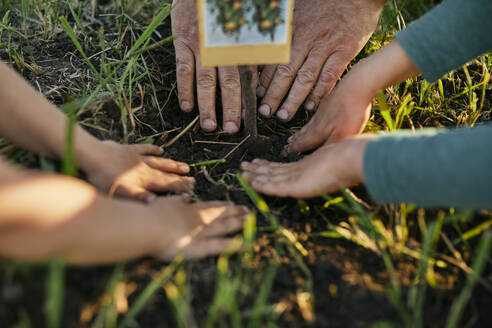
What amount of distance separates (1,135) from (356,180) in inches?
36.3

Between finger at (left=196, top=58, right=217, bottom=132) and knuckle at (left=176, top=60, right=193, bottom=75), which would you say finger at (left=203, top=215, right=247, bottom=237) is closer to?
finger at (left=196, top=58, right=217, bottom=132)

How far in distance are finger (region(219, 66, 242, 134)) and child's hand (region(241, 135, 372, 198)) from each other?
0.93ft

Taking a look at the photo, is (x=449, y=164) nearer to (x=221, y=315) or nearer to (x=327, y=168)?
(x=327, y=168)

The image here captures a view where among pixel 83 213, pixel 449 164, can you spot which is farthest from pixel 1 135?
pixel 449 164

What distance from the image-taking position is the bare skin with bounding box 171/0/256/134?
1353 mm

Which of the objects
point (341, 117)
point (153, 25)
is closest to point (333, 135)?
point (341, 117)

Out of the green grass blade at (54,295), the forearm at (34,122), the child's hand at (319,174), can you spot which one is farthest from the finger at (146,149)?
the green grass blade at (54,295)

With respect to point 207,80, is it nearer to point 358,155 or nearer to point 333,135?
point 333,135

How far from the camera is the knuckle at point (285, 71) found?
1.40 metres

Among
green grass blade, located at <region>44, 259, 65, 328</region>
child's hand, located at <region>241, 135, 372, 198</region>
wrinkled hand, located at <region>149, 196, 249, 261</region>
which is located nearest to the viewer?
green grass blade, located at <region>44, 259, 65, 328</region>

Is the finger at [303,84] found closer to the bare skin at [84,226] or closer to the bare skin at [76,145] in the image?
the bare skin at [76,145]

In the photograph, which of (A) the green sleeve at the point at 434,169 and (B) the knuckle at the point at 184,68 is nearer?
(A) the green sleeve at the point at 434,169

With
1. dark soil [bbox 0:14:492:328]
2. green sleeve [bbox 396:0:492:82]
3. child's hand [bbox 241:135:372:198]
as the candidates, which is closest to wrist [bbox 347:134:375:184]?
child's hand [bbox 241:135:372:198]

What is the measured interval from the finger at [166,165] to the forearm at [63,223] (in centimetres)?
32
